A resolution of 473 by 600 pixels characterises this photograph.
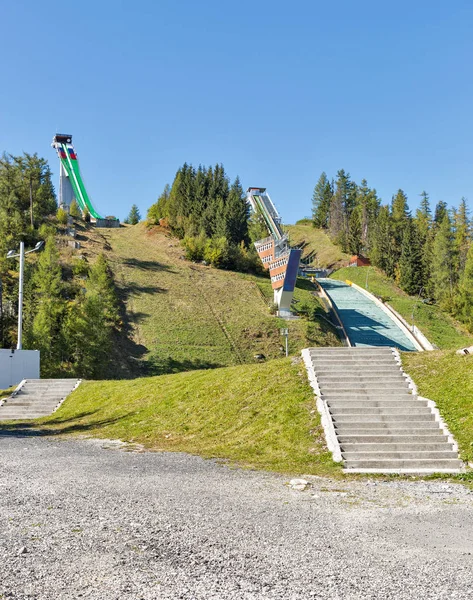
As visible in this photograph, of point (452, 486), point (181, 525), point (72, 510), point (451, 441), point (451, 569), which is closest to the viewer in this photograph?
point (451, 569)

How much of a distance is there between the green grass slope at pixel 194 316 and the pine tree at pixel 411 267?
49.4 feet

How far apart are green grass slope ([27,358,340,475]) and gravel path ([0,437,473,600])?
7.03 ft

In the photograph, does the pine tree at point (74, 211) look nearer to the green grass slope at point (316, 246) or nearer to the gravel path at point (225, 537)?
the green grass slope at point (316, 246)

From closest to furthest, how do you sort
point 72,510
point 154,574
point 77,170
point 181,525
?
point 154,574
point 181,525
point 72,510
point 77,170

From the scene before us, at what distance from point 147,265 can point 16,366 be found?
4007 centimetres

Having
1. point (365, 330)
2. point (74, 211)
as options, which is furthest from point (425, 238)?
point (74, 211)

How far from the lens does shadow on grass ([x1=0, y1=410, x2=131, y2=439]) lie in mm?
15982

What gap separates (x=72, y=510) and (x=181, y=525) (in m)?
1.50

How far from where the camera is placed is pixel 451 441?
11438 millimetres

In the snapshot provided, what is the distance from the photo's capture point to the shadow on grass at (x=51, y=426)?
52.4ft

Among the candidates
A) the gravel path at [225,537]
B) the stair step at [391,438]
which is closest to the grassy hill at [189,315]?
the stair step at [391,438]

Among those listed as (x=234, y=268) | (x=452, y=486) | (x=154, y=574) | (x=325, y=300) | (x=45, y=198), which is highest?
(x=45, y=198)

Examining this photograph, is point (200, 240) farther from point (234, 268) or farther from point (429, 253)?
point (429, 253)

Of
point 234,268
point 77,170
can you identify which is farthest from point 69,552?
point 77,170
